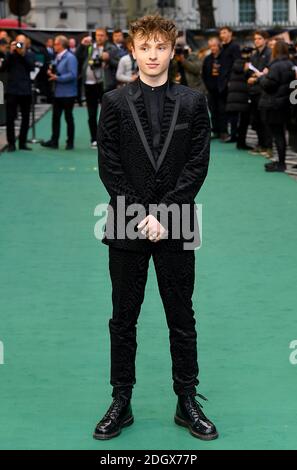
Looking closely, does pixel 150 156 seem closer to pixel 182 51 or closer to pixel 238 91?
pixel 238 91

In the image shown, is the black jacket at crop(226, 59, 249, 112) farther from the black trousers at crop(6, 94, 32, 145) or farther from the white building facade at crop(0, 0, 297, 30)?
the white building facade at crop(0, 0, 297, 30)

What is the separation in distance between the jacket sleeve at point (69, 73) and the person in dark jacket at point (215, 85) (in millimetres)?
2718

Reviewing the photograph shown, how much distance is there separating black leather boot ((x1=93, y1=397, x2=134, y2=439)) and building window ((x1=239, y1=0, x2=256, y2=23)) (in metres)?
75.3

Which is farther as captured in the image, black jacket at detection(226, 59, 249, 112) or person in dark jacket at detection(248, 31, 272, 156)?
black jacket at detection(226, 59, 249, 112)

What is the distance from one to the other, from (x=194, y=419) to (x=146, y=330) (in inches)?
86.2

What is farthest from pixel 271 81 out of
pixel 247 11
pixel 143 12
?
pixel 247 11

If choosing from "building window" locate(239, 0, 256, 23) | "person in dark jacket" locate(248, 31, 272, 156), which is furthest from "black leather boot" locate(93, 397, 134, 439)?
"building window" locate(239, 0, 256, 23)

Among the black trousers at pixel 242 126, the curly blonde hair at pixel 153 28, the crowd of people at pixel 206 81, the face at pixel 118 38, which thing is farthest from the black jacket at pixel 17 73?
the curly blonde hair at pixel 153 28

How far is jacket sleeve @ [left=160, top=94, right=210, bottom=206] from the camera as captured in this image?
19.8 ft

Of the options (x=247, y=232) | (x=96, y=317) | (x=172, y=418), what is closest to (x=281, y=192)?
(x=247, y=232)

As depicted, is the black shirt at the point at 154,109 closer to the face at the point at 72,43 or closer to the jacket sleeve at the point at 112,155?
the jacket sleeve at the point at 112,155

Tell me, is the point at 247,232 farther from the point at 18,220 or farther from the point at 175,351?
the point at 175,351

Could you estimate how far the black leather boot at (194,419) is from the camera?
20.1ft

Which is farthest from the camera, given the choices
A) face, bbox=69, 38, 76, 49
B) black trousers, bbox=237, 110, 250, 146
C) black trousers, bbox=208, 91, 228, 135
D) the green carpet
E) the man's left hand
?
face, bbox=69, 38, 76, 49
